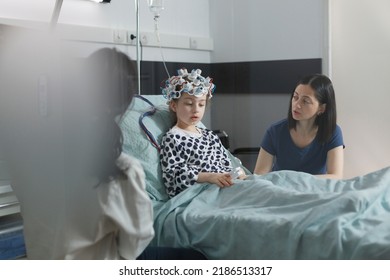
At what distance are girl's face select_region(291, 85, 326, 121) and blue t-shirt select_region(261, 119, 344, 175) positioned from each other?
74mm

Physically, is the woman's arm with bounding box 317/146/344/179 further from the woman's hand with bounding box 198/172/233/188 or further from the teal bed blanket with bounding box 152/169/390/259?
the woman's hand with bounding box 198/172/233/188

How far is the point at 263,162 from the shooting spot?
5.63ft

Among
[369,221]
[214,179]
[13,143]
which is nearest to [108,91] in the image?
[13,143]

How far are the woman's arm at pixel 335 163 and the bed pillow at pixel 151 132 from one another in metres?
0.56

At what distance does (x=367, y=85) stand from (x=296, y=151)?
1.42ft

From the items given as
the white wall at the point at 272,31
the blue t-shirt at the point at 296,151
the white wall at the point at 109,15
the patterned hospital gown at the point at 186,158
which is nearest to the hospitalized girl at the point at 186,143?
the patterned hospital gown at the point at 186,158

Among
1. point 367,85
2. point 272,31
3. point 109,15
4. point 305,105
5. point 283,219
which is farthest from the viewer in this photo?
point 272,31

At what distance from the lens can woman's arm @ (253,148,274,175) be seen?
165 cm

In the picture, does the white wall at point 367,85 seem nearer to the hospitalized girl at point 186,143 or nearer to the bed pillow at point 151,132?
the hospitalized girl at point 186,143

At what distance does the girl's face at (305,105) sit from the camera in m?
1.64

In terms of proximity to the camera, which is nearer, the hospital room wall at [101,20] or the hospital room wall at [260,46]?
the hospital room wall at [101,20]

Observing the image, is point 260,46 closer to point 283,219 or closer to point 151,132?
point 151,132

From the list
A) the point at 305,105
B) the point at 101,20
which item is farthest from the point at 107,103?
the point at 305,105

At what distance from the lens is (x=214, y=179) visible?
140cm
